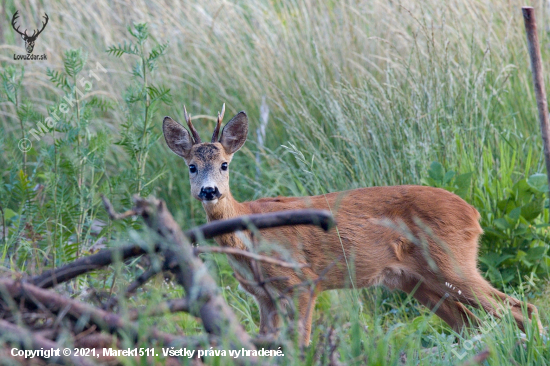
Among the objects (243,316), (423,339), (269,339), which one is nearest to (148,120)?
(243,316)

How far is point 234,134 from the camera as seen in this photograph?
4.52 m

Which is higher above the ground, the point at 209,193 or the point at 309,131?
the point at 309,131

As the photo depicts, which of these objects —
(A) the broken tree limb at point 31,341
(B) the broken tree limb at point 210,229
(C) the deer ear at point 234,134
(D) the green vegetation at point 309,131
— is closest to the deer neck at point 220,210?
(D) the green vegetation at point 309,131

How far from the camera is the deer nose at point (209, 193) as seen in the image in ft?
13.0

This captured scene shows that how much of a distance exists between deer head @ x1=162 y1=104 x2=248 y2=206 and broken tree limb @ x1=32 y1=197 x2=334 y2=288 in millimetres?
1883

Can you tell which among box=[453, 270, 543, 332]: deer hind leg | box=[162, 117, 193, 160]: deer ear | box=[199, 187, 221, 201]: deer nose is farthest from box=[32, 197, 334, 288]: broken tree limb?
box=[162, 117, 193, 160]: deer ear

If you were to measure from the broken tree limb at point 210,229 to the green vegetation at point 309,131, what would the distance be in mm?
179

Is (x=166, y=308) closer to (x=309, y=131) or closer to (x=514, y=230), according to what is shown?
(x=514, y=230)

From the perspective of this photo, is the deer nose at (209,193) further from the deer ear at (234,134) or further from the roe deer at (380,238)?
the deer ear at (234,134)

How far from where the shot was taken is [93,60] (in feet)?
23.7

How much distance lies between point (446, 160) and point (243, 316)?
1.86 metres

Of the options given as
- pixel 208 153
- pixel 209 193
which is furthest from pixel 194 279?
pixel 208 153

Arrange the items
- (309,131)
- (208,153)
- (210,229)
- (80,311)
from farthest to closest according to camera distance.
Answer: (309,131), (208,153), (210,229), (80,311)

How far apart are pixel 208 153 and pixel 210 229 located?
222 centimetres
